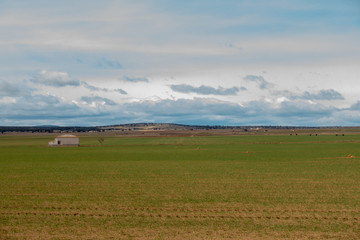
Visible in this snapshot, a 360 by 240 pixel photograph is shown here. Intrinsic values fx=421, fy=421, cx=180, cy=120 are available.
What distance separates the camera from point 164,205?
789 inches

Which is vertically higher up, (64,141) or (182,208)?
(64,141)

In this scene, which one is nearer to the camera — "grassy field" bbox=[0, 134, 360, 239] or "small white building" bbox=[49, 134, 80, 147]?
"grassy field" bbox=[0, 134, 360, 239]

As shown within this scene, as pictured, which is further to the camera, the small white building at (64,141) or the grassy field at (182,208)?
the small white building at (64,141)

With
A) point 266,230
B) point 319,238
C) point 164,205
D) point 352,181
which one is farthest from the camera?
point 352,181

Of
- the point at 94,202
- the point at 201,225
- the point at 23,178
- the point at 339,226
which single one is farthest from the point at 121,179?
the point at 339,226

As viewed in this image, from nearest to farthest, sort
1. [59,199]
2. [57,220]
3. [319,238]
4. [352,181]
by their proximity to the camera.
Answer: [319,238], [57,220], [59,199], [352,181]

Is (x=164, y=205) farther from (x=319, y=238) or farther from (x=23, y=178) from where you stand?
(x=23, y=178)

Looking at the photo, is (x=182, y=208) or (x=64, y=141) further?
(x=64, y=141)

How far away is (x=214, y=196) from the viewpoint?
22453 mm

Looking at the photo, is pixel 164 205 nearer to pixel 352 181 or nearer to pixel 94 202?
pixel 94 202

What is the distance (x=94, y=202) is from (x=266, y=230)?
30.5ft

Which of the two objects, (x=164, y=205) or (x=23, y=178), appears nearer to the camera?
(x=164, y=205)

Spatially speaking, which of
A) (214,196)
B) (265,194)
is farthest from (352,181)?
(214,196)

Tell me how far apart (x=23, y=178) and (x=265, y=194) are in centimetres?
1894
